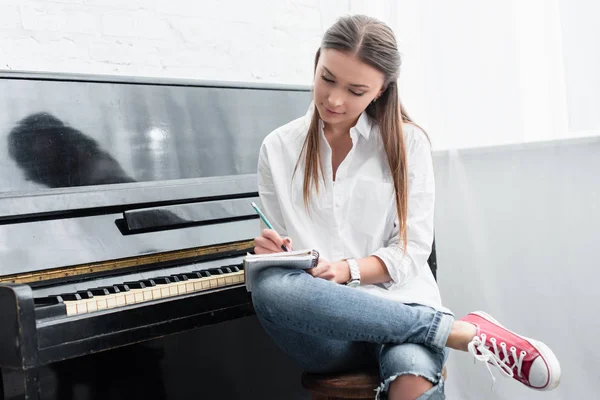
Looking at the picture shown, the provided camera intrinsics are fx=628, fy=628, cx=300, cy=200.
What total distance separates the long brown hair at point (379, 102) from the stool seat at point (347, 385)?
32 centimetres

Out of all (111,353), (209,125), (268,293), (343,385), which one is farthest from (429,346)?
→ (209,125)

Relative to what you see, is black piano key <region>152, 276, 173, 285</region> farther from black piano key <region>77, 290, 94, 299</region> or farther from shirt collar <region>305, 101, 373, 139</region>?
shirt collar <region>305, 101, 373, 139</region>

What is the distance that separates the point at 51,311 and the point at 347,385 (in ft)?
1.85

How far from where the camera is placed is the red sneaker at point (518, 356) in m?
1.09

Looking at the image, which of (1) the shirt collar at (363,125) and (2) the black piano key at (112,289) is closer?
(2) the black piano key at (112,289)

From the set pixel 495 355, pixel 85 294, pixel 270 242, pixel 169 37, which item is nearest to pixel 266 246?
pixel 270 242

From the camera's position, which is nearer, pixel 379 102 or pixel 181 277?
pixel 181 277

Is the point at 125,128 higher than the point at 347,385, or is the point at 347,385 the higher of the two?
the point at 125,128

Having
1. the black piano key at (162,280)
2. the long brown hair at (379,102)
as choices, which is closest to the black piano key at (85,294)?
the black piano key at (162,280)

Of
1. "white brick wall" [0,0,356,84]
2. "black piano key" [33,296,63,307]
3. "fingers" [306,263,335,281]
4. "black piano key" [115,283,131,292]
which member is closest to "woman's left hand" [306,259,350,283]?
"fingers" [306,263,335,281]

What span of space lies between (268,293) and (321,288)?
0.10 m

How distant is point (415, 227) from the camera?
138cm

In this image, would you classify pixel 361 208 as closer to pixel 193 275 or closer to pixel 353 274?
pixel 353 274

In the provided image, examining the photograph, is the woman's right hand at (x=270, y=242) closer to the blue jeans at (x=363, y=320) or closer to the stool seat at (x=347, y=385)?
the blue jeans at (x=363, y=320)
